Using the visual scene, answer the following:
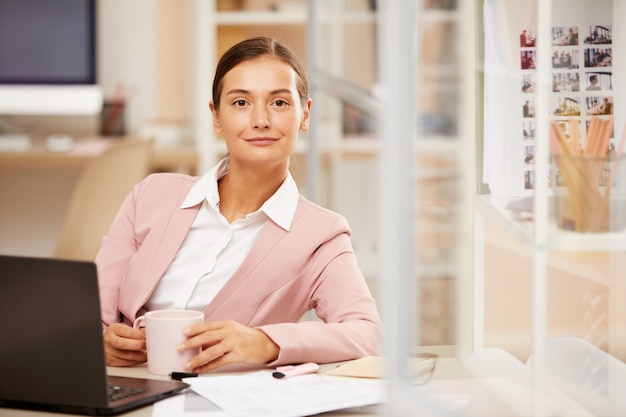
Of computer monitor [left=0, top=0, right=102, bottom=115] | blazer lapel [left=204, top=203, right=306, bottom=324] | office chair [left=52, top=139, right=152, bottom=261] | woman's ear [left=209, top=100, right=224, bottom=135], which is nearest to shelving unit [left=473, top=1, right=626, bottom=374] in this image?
blazer lapel [left=204, top=203, right=306, bottom=324]

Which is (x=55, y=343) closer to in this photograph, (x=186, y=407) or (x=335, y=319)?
(x=186, y=407)

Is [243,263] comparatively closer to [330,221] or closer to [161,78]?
[330,221]

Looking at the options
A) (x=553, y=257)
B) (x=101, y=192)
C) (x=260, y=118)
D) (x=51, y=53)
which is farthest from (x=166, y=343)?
(x=51, y=53)

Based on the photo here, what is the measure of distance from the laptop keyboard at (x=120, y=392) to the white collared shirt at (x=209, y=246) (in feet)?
0.94

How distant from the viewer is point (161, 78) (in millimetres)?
4109

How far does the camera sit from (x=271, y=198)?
1.52 metres

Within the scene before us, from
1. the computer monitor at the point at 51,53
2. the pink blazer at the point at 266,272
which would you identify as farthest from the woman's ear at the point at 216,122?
the computer monitor at the point at 51,53

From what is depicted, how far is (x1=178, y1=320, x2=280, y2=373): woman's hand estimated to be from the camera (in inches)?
50.4

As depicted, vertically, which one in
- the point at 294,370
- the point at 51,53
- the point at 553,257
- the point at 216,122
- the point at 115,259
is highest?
the point at 51,53

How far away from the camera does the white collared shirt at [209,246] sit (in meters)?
1.50

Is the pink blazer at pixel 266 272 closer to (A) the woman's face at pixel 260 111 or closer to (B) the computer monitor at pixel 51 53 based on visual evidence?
(A) the woman's face at pixel 260 111

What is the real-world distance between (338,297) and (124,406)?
1.47 feet

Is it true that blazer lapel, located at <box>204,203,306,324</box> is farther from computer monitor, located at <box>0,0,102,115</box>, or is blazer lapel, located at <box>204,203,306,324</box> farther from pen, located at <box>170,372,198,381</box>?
computer monitor, located at <box>0,0,102,115</box>

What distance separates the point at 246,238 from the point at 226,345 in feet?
0.93
